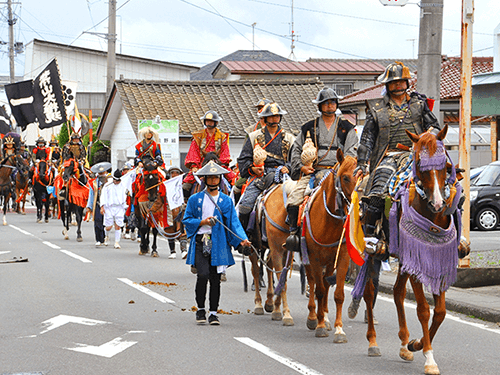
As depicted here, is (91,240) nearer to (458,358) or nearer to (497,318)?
(497,318)

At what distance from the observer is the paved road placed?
7.24 meters

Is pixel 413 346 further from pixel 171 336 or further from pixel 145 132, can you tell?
pixel 145 132

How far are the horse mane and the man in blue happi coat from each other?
3080mm

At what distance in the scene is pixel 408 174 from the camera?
7387 mm

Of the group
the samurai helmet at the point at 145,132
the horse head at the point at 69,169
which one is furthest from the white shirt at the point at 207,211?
the horse head at the point at 69,169

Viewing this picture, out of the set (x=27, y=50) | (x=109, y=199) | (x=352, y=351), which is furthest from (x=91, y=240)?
(x=27, y=50)

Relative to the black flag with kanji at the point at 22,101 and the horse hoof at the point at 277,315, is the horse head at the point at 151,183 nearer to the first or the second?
the horse hoof at the point at 277,315

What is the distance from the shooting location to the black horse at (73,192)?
21.5 m

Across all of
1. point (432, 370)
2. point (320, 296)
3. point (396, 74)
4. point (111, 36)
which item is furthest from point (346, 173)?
point (111, 36)

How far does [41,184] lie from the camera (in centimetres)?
2948

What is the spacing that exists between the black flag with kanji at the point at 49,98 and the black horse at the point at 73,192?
463 inches

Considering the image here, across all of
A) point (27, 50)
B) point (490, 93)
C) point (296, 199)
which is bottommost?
point (296, 199)

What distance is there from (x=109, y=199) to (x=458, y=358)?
1349 centimetres

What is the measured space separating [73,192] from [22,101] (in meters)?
15.7
